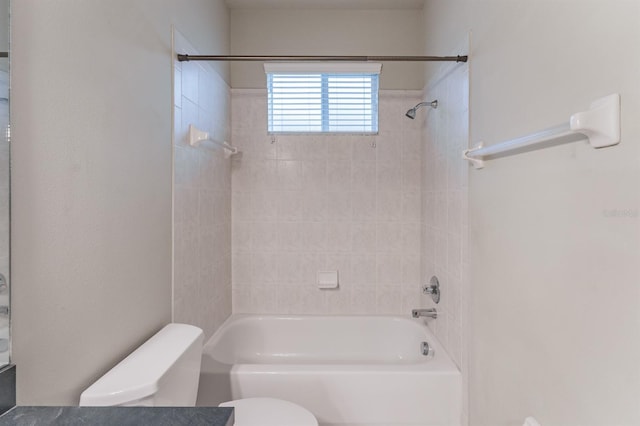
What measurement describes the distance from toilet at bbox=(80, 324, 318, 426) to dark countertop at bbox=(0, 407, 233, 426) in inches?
7.7

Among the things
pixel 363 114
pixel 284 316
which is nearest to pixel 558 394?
pixel 284 316

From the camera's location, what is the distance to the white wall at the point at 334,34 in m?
2.77

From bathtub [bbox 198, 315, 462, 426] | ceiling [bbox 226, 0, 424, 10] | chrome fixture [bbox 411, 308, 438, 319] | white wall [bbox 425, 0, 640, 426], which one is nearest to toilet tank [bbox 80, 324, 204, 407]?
bathtub [bbox 198, 315, 462, 426]

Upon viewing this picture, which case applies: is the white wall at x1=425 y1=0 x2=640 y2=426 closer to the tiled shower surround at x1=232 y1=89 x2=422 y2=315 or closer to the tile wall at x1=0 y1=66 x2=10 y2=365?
the tiled shower surround at x1=232 y1=89 x2=422 y2=315

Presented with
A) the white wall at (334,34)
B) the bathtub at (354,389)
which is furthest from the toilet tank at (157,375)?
the white wall at (334,34)

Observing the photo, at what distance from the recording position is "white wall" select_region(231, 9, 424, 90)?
2771mm

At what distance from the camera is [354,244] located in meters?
2.81

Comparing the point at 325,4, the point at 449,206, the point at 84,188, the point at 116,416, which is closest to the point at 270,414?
the point at 116,416

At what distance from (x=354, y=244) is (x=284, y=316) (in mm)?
728

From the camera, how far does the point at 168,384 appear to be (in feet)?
3.82

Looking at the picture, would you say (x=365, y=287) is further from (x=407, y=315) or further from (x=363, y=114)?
(x=363, y=114)

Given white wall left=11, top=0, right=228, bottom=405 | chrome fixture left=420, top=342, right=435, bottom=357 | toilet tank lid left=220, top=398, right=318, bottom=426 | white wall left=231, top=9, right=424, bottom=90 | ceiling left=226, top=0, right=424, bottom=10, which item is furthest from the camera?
white wall left=231, top=9, right=424, bottom=90

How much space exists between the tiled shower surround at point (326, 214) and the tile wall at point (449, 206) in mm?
205

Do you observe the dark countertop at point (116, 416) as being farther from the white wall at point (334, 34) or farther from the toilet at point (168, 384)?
the white wall at point (334, 34)
